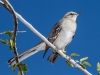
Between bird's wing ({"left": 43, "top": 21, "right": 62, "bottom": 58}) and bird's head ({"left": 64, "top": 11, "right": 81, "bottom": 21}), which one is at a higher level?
→ bird's head ({"left": 64, "top": 11, "right": 81, "bottom": 21})

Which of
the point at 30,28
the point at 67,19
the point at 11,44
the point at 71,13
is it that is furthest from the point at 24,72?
the point at 71,13

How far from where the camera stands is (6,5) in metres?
2.23

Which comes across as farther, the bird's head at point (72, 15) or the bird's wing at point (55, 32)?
the bird's head at point (72, 15)

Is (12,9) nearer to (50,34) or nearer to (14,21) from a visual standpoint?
(14,21)

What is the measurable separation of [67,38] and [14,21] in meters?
4.81

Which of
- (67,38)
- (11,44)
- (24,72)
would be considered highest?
(67,38)

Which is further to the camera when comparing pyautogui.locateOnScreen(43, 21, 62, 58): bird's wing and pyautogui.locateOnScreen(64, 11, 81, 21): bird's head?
pyautogui.locateOnScreen(64, 11, 81, 21): bird's head

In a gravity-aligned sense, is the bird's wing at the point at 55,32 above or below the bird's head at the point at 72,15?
below

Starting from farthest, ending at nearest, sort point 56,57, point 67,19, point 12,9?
point 67,19 < point 56,57 < point 12,9

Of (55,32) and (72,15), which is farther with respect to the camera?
(72,15)

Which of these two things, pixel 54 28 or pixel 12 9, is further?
pixel 54 28

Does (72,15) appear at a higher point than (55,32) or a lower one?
higher

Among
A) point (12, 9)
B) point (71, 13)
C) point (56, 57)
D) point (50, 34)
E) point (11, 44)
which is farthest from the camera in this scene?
point (71, 13)

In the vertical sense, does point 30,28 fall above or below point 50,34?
below
